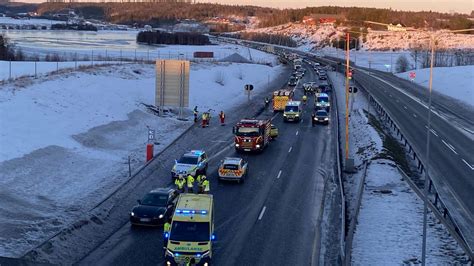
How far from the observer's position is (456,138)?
1993 inches

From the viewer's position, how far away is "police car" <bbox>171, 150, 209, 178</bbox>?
3161 centimetres

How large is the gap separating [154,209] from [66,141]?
14.6 metres

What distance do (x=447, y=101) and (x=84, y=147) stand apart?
57805 millimetres

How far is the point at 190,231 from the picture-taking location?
759 inches

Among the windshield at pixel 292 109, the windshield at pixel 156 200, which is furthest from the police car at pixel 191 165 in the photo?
the windshield at pixel 292 109

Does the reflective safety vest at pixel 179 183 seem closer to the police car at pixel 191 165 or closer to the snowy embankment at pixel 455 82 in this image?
the police car at pixel 191 165

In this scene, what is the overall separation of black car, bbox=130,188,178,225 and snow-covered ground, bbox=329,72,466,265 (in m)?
7.49

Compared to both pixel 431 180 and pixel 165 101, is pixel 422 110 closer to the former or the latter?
pixel 165 101

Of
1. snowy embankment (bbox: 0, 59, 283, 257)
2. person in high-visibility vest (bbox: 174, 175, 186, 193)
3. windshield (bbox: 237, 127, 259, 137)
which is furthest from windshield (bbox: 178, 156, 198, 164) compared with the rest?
windshield (bbox: 237, 127, 259, 137)

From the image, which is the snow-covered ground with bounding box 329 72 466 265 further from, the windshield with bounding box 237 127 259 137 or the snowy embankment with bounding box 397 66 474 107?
the snowy embankment with bounding box 397 66 474 107

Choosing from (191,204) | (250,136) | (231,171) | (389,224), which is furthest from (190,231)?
(250,136)

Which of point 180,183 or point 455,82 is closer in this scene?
point 180,183

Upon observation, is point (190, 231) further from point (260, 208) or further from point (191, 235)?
point (260, 208)

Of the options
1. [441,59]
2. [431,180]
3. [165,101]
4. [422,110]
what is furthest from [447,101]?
[441,59]
